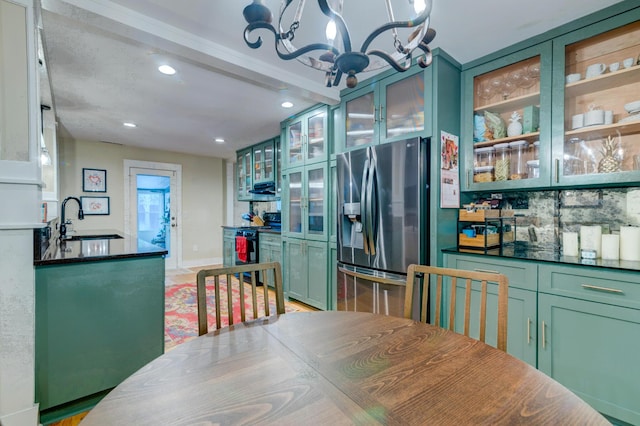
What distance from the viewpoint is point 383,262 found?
2.50 m

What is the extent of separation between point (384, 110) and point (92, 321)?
2.64m

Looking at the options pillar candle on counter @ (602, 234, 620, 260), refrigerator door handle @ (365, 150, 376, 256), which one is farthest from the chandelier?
pillar candle on counter @ (602, 234, 620, 260)

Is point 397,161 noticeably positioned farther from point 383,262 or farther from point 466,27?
point 466,27

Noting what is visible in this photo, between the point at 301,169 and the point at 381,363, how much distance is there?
9.72ft

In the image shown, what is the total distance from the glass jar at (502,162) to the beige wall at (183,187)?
5684 mm

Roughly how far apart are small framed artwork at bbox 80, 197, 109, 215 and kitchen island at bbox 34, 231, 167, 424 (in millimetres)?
4114

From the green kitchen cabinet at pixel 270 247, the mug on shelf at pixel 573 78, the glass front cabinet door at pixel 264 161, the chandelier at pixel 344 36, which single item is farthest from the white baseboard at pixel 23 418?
the mug on shelf at pixel 573 78

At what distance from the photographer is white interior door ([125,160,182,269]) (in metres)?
5.71

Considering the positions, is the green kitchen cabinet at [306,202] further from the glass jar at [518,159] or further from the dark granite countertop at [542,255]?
the glass jar at [518,159]

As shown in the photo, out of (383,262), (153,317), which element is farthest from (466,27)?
(153,317)

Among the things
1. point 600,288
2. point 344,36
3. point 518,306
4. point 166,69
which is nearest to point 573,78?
point 600,288

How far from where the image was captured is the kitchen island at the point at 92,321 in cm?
165

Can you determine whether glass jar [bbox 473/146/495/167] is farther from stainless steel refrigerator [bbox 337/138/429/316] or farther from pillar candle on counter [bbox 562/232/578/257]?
pillar candle on counter [bbox 562/232/578/257]

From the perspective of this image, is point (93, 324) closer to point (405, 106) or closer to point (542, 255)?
point (405, 106)
